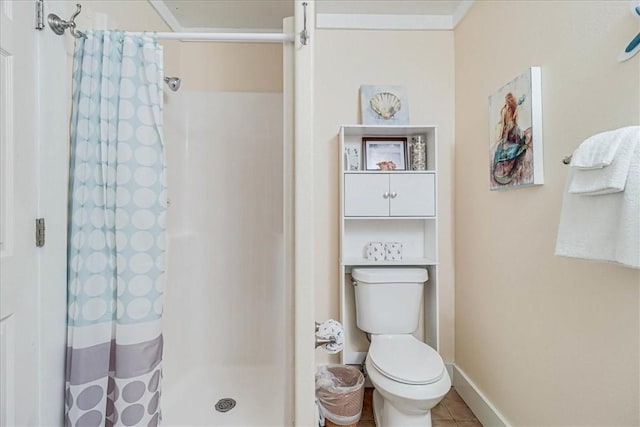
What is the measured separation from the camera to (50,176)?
41.6 inches

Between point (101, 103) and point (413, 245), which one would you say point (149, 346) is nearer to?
point (101, 103)

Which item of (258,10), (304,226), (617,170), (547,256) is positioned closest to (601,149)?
(617,170)

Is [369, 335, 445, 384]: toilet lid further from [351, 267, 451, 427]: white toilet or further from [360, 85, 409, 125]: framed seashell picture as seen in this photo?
[360, 85, 409, 125]: framed seashell picture

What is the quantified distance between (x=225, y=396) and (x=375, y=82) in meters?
2.13

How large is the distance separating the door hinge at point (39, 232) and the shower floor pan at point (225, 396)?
3.31 feet

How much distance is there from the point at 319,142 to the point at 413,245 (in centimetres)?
94

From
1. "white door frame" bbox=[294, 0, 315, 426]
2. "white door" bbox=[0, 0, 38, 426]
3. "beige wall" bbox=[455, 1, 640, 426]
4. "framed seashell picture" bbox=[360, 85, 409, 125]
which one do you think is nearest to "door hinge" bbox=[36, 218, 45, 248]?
"white door" bbox=[0, 0, 38, 426]

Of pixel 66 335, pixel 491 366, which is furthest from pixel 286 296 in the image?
pixel 491 366

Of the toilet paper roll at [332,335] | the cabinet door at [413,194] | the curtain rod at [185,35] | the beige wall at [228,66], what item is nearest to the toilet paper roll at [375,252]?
the cabinet door at [413,194]

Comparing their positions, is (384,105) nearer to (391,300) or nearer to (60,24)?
(391,300)

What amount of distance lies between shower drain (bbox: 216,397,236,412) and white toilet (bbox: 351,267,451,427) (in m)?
0.74

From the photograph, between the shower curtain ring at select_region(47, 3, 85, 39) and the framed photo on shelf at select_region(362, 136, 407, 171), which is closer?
the shower curtain ring at select_region(47, 3, 85, 39)

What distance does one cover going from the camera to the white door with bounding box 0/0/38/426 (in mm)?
907

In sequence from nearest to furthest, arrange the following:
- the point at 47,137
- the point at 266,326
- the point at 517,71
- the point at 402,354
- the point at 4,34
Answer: the point at 4,34 < the point at 47,137 < the point at 517,71 < the point at 402,354 < the point at 266,326
